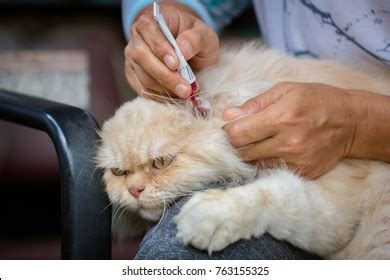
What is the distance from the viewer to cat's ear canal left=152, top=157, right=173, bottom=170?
2.90 ft

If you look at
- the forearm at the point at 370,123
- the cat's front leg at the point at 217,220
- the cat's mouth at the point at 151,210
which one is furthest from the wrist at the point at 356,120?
the cat's mouth at the point at 151,210

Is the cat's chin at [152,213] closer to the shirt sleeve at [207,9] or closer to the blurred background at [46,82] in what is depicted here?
the blurred background at [46,82]

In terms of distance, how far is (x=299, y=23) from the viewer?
4.09ft

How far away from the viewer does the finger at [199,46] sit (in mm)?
938

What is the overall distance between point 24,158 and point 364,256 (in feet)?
2.94

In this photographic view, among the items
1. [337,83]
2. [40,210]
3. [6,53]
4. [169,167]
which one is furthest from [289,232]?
[6,53]

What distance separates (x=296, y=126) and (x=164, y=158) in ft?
0.74

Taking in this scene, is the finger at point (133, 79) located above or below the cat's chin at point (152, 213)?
above

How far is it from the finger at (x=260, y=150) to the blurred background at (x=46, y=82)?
38 centimetres

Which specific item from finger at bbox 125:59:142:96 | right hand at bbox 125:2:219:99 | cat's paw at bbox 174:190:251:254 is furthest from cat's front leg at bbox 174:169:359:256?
finger at bbox 125:59:142:96

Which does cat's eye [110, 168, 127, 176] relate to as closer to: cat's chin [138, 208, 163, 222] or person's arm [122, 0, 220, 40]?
cat's chin [138, 208, 163, 222]

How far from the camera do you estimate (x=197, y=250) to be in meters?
0.76

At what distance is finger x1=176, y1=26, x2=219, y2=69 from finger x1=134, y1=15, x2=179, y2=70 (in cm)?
3
